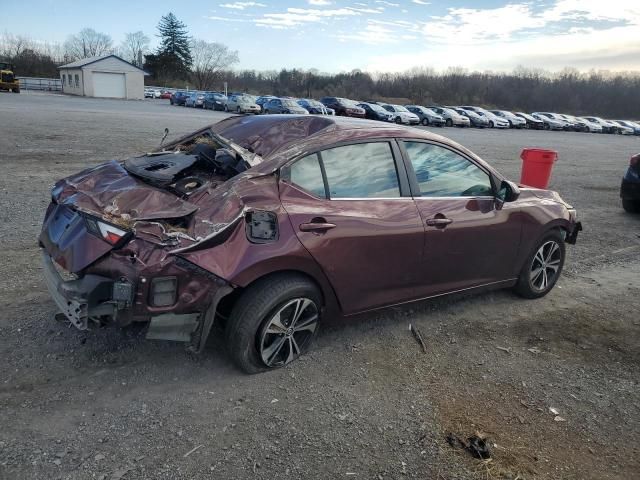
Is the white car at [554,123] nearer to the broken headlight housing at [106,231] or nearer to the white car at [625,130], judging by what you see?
the white car at [625,130]

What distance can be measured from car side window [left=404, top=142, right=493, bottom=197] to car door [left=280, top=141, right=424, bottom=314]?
19cm

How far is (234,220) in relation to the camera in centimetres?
303

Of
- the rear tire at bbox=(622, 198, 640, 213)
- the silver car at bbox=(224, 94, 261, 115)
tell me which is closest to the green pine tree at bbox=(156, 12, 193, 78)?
the silver car at bbox=(224, 94, 261, 115)

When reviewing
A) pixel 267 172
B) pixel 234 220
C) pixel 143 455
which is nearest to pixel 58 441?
pixel 143 455

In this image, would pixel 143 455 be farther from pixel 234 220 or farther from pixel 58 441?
pixel 234 220

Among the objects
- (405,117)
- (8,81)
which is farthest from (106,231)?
(8,81)

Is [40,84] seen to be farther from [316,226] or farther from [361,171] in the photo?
[316,226]

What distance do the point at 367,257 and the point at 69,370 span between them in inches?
83.1

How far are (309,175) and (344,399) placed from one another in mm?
1487

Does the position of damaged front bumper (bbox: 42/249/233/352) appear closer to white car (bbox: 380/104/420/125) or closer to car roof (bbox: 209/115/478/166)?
car roof (bbox: 209/115/478/166)

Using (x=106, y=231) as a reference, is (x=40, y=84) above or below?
above

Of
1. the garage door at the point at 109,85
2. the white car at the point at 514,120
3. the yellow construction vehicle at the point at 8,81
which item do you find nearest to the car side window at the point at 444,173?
the white car at the point at 514,120

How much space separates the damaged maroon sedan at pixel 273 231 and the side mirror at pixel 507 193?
0.06 ft

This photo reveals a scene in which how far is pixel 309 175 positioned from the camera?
3445 millimetres
